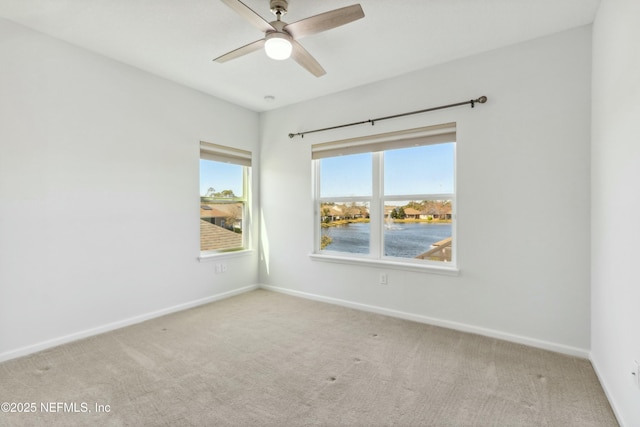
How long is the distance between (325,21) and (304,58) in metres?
0.49

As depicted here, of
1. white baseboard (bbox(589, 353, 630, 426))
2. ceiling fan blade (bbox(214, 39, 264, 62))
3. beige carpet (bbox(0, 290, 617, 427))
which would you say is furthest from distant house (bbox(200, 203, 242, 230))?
white baseboard (bbox(589, 353, 630, 426))

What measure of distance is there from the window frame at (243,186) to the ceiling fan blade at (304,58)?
1.88 meters

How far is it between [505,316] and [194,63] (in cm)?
382

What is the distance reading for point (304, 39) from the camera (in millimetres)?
2613

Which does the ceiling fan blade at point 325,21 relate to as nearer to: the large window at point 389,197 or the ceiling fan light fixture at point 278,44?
the ceiling fan light fixture at point 278,44

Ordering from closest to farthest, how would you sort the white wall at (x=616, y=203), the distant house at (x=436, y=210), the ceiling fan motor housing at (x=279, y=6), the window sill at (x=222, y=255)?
A: the white wall at (x=616, y=203) → the ceiling fan motor housing at (x=279, y=6) → the distant house at (x=436, y=210) → the window sill at (x=222, y=255)

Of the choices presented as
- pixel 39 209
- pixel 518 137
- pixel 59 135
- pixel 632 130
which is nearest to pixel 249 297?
pixel 39 209

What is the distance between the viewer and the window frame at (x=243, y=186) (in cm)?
387

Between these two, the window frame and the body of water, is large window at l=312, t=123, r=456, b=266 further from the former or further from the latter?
the window frame

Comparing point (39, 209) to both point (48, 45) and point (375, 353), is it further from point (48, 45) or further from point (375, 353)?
point (375, 353)

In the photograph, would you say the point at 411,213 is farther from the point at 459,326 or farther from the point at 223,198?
the point at 223,198

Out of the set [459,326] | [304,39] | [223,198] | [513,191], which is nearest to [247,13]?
[304,39]

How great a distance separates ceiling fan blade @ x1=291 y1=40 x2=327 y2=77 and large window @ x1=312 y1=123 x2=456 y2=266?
3.97 feet

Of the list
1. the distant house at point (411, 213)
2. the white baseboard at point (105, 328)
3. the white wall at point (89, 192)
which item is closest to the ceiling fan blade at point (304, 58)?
the distant house at point (411, 213)
